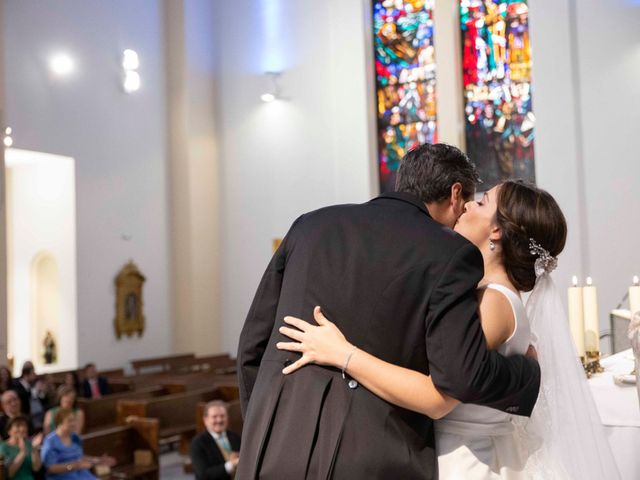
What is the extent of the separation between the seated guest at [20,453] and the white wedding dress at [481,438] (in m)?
4.82

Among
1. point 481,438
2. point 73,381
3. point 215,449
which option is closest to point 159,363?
point 73,381

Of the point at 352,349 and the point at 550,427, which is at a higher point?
the point at 352,349

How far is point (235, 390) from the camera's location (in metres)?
10.1

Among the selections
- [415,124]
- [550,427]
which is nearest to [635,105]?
[415,124]

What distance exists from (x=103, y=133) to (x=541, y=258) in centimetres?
1310

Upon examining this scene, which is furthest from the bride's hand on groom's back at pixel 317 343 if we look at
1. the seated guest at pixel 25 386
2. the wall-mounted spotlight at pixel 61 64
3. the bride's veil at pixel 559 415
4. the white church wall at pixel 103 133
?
the wall-mounted spotlight at pixel 61 64

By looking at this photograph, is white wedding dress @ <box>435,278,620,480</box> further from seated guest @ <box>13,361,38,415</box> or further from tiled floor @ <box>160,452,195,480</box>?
seated guest @ <box>13,361,38,415</box>

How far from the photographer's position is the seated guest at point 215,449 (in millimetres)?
6414

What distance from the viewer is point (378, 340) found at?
6.73 ft

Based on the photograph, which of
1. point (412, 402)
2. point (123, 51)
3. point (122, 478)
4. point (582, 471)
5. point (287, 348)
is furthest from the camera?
point (123, 51)

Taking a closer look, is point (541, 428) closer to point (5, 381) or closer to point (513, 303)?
point (513, 303)

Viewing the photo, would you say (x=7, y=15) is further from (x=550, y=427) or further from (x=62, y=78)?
(x=550, y=427)

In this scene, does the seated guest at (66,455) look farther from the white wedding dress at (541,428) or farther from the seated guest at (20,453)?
the white wedding dress at (541,428)

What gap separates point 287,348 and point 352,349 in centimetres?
19
